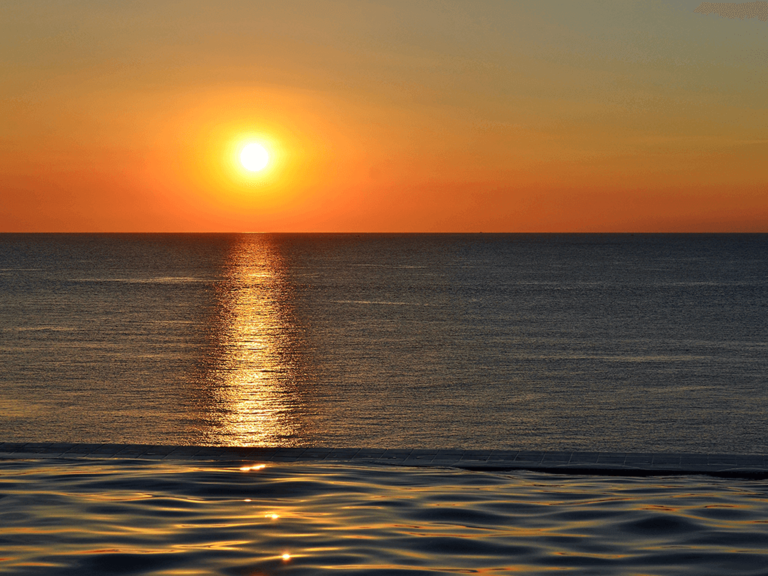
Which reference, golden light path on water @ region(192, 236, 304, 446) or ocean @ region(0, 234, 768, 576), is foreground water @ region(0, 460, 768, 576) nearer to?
ocean @ region(0, 234, 768, 576)

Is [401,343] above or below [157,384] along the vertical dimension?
above

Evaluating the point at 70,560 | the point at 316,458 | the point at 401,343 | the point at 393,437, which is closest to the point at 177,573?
the point at 70,560

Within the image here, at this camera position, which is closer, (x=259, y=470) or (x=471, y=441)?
(x=259, y=470)

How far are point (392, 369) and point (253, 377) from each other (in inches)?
195

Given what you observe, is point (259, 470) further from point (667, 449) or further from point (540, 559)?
point (667, 449)

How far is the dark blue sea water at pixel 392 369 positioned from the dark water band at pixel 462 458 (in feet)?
24.7

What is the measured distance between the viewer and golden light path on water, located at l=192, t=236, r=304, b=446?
2109 centimetres

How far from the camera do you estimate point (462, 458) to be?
11438mm

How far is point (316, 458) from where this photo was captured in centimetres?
Answer: 1171

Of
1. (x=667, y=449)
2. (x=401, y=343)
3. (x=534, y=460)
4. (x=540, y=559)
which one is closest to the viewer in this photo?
(x=540, y=559)

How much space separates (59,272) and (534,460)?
10876cm

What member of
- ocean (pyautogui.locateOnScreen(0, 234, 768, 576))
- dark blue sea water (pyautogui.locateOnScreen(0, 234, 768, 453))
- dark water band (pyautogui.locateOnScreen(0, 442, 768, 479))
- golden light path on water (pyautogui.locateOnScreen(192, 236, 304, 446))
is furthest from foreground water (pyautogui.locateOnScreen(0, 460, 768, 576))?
golden light path on water (pyautogui.locateOnScreen(192, 236, 304, 446))

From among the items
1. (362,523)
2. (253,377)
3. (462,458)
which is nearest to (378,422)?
(253,377)

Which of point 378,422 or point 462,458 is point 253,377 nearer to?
point 378,422
